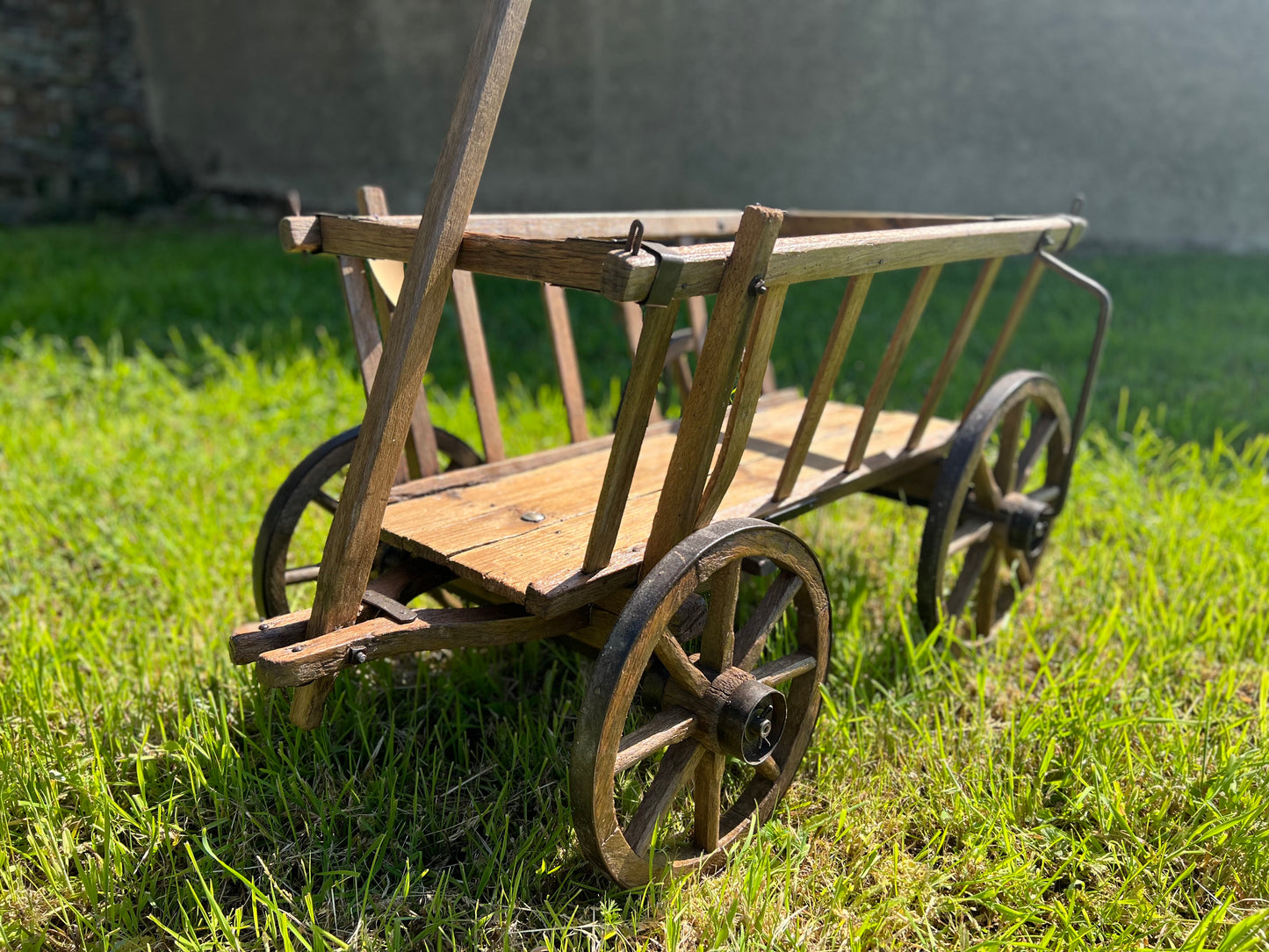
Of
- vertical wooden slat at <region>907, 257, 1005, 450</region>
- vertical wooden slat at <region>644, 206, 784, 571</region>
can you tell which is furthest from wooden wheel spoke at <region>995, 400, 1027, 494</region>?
vertical wooden slat at <region>644, 206, 784, 571</region>

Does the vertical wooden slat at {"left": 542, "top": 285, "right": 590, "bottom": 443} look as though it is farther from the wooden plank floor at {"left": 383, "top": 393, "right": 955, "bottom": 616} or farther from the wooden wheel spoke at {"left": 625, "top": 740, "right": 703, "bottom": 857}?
the wooden wheel spoke at {"left": 625, "top": 740, "right": 703, "bottom": 857}

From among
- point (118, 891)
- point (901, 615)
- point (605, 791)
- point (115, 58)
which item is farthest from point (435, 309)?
point (115, 58)

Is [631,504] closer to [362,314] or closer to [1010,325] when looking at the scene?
[362,314]

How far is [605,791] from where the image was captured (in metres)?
1.49

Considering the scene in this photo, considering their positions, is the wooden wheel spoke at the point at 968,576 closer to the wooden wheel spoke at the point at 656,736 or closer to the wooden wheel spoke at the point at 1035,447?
the wooden wheel spoke at the point at 1035,447

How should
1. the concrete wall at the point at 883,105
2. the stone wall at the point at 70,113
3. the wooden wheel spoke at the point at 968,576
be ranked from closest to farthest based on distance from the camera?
the wooden wheel spoke at the point at 968,576 < the concrete wall at the point at 883,105 < the stone wall at the point at 70,113

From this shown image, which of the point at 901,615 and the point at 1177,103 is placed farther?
the point at 1177,103

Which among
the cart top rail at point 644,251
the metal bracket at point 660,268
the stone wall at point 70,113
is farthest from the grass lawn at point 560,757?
the stone wall at point 70,113

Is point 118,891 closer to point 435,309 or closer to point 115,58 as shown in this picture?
point 435,309

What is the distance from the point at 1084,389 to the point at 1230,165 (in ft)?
19.8

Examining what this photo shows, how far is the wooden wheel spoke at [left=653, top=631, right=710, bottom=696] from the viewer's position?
1.58m

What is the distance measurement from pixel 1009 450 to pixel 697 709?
1293 mm

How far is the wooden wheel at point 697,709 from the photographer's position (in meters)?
1.47

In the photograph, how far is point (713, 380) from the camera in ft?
4.99
